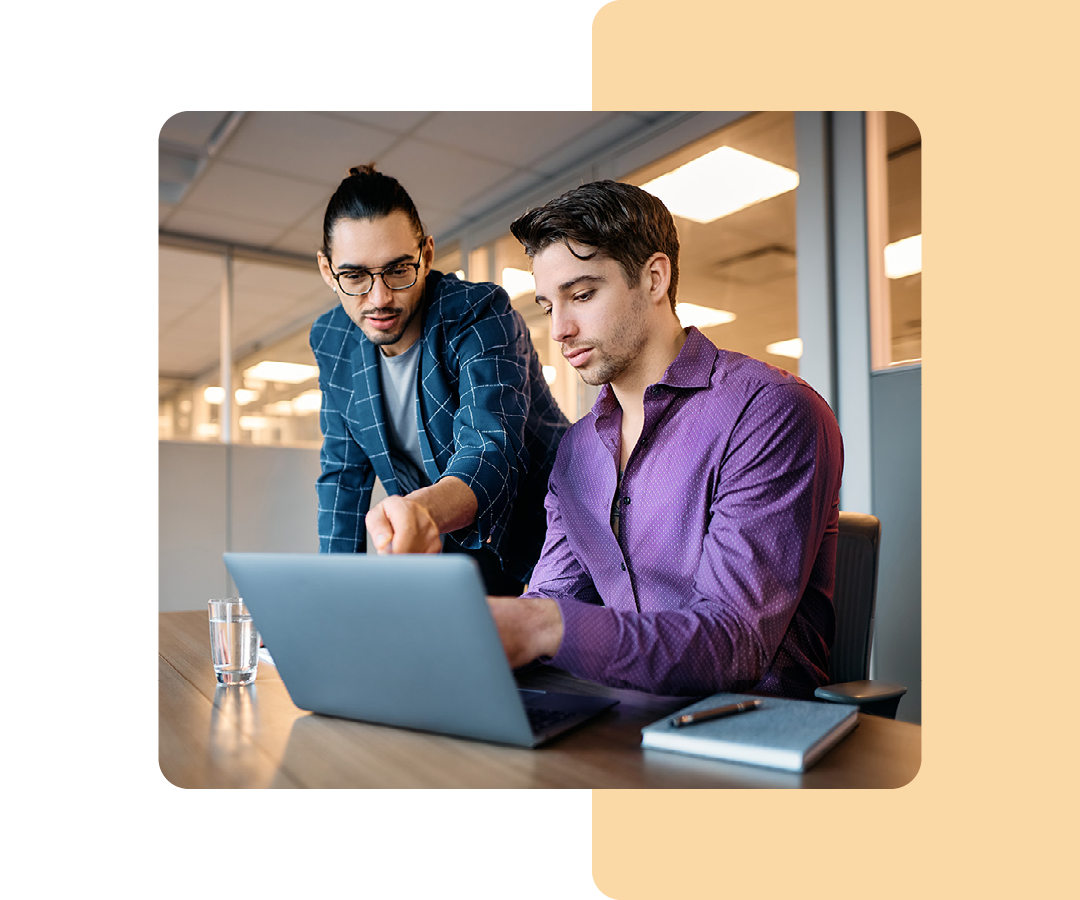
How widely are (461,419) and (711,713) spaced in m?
0.85

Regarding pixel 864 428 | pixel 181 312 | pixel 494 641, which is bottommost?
pixel 494 641

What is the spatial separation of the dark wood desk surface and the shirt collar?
499 millimetres

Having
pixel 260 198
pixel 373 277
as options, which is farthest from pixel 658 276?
pixel 260 198

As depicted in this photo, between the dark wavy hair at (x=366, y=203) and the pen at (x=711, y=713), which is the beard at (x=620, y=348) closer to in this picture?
the dark wavy hair at (x=366, y=203)

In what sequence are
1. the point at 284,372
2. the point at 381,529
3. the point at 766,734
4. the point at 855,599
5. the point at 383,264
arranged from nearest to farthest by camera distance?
the point at 766,734
the point at 381,529
the point at 855,599
the point at 383,264
the point at 284,372

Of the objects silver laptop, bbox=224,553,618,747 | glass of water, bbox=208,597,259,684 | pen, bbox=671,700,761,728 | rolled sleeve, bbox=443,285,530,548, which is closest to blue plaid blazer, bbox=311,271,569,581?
rolled sleeve, bbox=443,285,530,548

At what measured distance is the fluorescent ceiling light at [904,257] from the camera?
3.33 ft

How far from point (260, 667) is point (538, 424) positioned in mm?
747

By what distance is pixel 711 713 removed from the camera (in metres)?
0.75

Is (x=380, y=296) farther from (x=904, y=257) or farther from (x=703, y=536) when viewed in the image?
(x=904, y=257)
